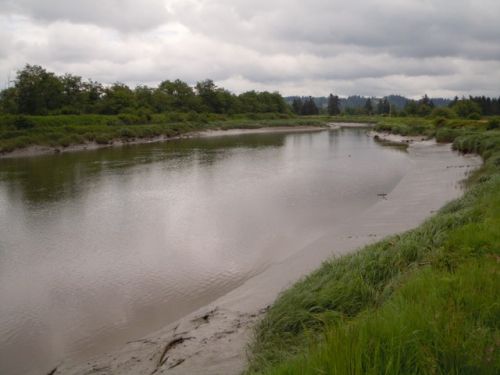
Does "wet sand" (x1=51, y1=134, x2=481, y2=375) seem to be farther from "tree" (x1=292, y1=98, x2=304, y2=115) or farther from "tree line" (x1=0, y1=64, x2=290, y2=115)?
"tree" (x1=292, y1=98, x2=304, y2=115)

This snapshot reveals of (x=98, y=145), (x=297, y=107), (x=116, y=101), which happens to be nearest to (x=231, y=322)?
(x=98, y=145)

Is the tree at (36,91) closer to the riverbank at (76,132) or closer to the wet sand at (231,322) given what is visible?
the riverbank at (76,132)

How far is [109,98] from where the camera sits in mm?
70438

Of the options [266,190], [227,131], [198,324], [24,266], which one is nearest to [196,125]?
[227,131]

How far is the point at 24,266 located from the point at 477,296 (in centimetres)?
1101

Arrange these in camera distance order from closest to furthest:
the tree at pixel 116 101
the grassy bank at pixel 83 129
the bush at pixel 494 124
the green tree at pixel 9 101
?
1. the bush at pixel 494 124
2. the grassy bank at pixel 83 129
3. the green tree at pixel 9 101
4. the tree at pixel 116 101

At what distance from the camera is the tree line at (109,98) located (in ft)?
178

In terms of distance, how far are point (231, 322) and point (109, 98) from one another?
69227 millimetres

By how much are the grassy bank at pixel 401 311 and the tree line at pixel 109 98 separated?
185 ft

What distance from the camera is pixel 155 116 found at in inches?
2665

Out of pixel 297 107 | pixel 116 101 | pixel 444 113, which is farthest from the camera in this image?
pixel 297 107

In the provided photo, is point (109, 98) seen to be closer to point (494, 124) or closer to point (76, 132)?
point (76, 132)

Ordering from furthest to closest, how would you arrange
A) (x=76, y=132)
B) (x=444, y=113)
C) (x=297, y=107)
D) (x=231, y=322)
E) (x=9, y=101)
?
(x=297, y=107) → (x=444, y=113) → (x=9, y=101) → (x=76, y=132) → (x=231, y=322)

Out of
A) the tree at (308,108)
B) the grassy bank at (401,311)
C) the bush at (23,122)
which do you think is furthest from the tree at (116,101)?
the tree at (308,108)
